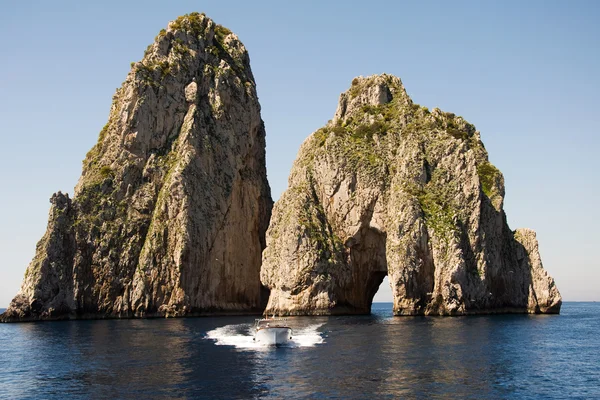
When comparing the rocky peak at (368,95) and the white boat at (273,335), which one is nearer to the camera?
the white boat at (273,335)

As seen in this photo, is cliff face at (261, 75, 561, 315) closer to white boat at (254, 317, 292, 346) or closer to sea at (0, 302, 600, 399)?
sea at (0, 302, 600, 399)

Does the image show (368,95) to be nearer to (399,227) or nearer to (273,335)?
(399,227)

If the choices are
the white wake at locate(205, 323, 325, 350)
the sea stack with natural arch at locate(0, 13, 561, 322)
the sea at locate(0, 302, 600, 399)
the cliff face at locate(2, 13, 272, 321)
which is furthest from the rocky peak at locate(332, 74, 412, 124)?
the sea at locate(0, 302, 600, 399)

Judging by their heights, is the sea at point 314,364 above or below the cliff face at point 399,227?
below

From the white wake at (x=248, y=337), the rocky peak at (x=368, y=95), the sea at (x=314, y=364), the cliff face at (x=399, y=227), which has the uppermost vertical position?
the rocky peak at (x=368, y=95)

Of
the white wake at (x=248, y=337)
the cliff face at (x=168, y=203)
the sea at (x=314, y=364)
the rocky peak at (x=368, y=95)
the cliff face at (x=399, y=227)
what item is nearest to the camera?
the sea at (x=314, y=364)

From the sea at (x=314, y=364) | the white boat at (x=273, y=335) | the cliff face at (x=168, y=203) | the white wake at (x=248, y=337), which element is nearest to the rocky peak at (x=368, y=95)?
the cliff face at (x=168, y=203)

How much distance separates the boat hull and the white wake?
595 mm

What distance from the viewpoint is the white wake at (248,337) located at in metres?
70.6

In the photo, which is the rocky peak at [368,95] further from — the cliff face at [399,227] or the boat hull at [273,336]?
the boat hull at [273,336]

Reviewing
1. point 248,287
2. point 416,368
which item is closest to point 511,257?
point 248,287

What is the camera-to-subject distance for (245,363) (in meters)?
56.4

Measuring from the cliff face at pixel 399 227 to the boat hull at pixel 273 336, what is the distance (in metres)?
43.6

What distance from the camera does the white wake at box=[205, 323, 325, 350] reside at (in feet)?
232
